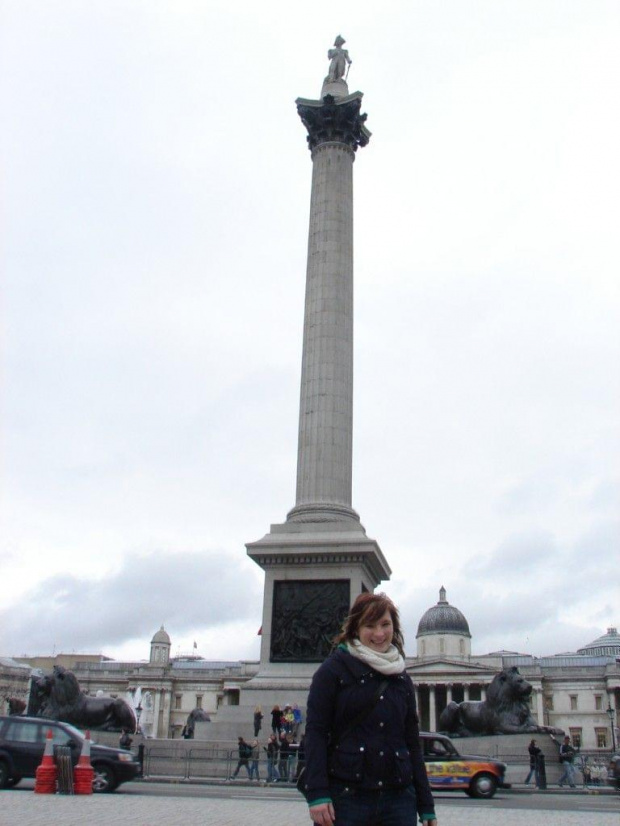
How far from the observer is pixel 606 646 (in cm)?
15288

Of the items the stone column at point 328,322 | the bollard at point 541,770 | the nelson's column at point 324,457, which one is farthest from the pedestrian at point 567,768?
the stone column at point 328,322

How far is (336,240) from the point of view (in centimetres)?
3906

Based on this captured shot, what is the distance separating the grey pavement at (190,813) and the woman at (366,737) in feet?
24.6

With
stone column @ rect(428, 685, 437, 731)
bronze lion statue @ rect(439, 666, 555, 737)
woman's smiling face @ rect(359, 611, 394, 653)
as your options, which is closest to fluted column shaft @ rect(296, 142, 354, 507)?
bronze lion statue @ rect(439, 666, 555, 737)

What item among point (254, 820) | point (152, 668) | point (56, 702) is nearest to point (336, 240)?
point (56, 702)

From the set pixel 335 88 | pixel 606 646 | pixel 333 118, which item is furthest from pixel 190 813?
pixel 606 646

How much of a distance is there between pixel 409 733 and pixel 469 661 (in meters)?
123

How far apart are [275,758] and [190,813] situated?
39.6 ft

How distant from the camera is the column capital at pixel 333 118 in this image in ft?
136

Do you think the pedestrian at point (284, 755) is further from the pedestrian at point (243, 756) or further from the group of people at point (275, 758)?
the pedestrian at point (243, 756)

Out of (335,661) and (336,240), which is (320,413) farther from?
(335,661)

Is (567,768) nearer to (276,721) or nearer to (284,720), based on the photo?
(284,720)

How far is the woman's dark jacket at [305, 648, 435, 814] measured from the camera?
5.41 m

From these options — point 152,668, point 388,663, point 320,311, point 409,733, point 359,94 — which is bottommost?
point 409,733
